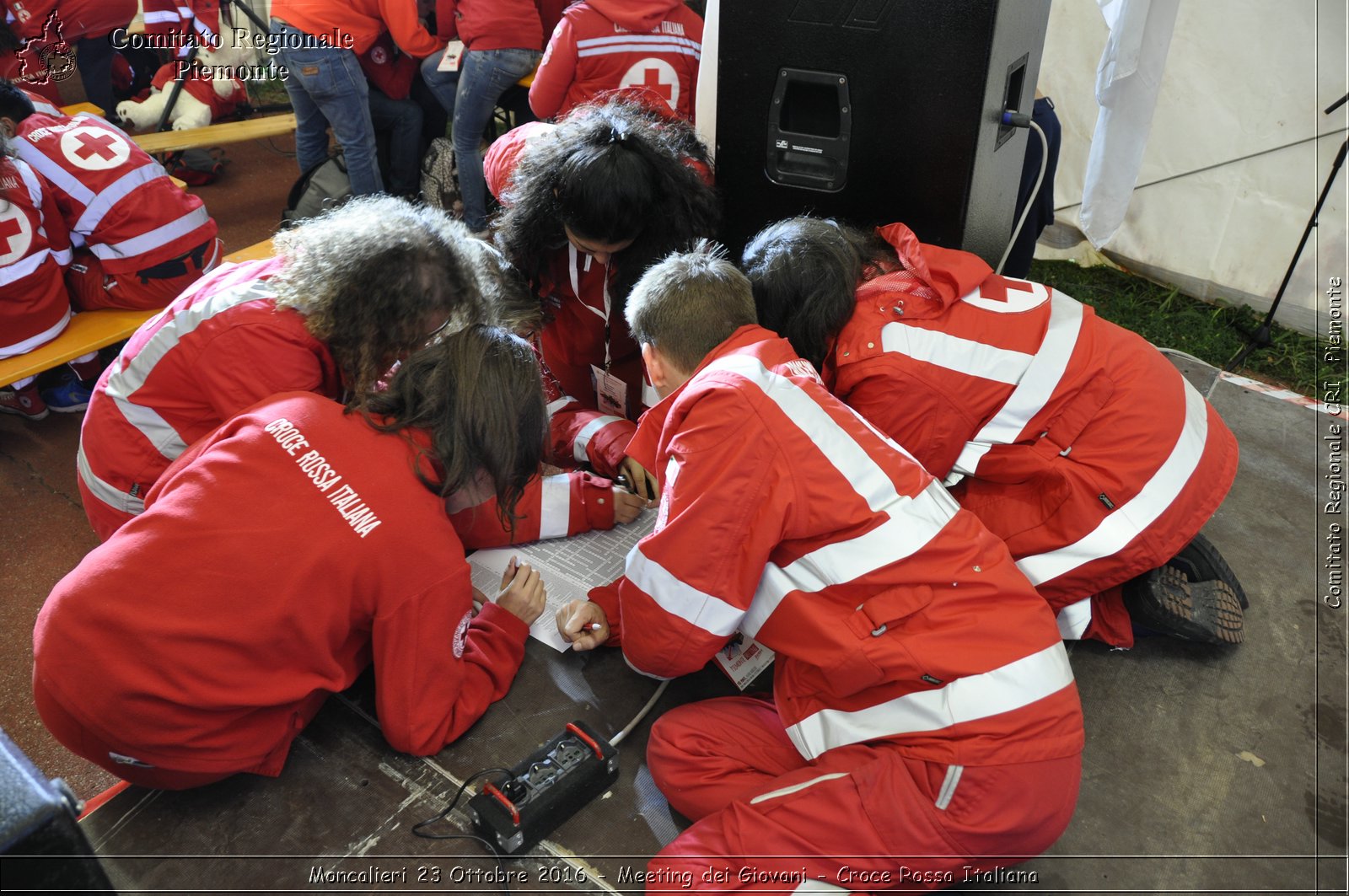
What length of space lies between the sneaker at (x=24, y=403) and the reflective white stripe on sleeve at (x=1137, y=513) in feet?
10.3

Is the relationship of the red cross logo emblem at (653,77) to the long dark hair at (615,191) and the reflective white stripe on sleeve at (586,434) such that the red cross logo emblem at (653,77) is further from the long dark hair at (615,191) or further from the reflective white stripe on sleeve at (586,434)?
the reflective white stripe on sleeve at (586,434)

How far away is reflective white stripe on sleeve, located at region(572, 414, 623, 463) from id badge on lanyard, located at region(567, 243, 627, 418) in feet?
0.45

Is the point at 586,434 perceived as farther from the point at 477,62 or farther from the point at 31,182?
the point at 477,62

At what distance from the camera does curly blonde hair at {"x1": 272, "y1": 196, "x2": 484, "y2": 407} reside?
5.64 ft

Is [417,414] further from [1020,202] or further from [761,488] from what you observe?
[1020,202]

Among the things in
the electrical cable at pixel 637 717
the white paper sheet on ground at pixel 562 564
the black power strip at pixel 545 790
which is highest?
the white paper sheet on ground at pixel 562 564

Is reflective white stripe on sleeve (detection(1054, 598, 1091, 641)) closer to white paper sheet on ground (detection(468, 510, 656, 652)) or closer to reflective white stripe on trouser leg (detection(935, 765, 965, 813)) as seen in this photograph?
reflective white stripe on trouser leg (detection(935, 765, 965, 813))

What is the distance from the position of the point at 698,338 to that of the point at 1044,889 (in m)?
1.12

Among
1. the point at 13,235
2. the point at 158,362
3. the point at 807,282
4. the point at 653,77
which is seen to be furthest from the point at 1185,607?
the point at 13,235

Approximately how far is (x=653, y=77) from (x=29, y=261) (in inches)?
80.7

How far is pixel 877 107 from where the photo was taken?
201 centimetres

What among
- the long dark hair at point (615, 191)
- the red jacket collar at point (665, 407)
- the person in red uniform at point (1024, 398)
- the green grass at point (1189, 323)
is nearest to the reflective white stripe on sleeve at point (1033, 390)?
the person in red uniform at point (1024, 398)

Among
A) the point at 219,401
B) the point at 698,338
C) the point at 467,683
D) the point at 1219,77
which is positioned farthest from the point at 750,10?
the point at 1219,77

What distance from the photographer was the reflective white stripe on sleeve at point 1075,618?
1.97 meters
